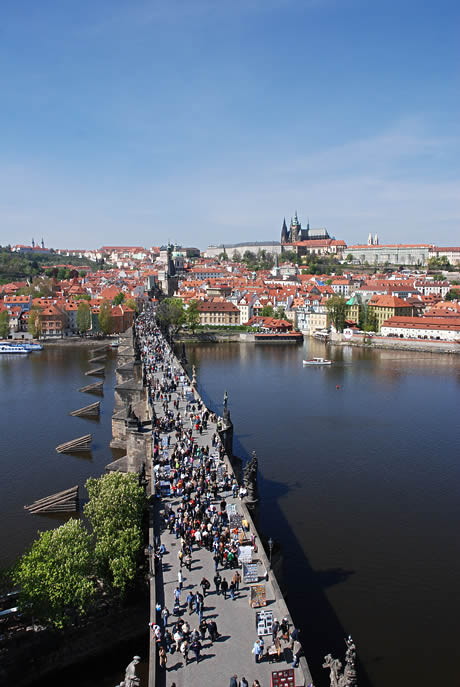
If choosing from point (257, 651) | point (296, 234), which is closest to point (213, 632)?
point (257, 651)

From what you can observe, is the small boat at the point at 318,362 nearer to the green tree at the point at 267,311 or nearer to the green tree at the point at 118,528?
the green tree at the point at 267,311

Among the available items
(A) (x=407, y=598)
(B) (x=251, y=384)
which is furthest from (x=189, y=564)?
(B) (x=251, y=384)

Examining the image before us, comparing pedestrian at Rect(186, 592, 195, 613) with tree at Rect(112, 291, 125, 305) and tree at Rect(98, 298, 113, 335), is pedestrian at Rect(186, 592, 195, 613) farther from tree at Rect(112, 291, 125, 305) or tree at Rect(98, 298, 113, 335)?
tree at Rect(112, 291, 125, 305)

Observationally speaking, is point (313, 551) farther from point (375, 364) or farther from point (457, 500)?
point (375, 364)

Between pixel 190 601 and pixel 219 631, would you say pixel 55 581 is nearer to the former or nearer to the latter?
pixel 190 601

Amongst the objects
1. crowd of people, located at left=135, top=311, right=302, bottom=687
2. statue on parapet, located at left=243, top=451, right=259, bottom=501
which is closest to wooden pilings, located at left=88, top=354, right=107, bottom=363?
crowd of people, located at left=135, top=311, right=302, bottom=687
